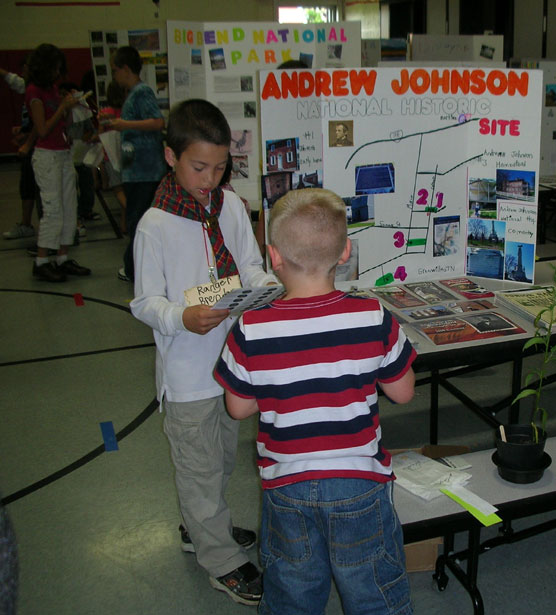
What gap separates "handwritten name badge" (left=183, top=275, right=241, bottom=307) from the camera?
1638 mm

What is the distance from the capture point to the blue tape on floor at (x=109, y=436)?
9.06ft

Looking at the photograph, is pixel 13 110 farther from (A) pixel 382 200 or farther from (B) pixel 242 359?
(B) pixel 242 359

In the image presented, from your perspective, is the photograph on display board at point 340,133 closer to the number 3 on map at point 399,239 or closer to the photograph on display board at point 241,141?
the number 3 on map at point 399,239

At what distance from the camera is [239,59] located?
4805 millimetres

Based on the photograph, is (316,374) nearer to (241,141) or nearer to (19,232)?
(241,141)

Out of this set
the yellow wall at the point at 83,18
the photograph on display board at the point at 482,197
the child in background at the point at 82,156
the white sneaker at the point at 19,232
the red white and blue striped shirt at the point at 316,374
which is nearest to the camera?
the red white and blue striped shirt at the point at 316,374

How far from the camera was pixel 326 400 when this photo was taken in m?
1.25

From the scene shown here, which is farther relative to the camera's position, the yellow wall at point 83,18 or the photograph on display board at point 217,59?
the yellow wall at point 83,18

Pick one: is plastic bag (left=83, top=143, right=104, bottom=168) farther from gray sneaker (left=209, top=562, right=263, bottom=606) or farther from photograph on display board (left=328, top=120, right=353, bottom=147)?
gray sneaker (left=209, top=562, right=263, bottom=606)

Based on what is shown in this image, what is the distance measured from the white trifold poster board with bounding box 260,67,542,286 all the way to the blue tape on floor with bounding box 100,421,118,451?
1234 mm

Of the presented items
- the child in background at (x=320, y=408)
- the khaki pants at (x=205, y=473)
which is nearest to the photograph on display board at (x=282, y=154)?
the khaki pants at (x=205, y=473)

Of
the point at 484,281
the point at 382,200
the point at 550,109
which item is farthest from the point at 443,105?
the point at 550,109

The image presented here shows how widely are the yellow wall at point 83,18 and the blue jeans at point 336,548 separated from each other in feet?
38.5

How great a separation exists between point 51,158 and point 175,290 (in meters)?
3.72
